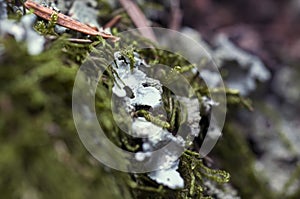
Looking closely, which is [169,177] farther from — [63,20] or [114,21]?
[114,21]

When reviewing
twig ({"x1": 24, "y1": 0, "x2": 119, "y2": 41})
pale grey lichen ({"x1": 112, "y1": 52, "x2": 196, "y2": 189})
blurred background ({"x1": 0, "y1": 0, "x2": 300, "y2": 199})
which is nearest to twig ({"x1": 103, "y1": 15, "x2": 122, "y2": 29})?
blurred background ({"x1": 0, "y1": 0, "x2": 300, "y2": 199})

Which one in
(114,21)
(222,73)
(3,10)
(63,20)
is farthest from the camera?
(222,73)

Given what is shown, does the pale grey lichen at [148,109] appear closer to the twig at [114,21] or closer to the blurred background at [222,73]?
the blurred background at [222,73]

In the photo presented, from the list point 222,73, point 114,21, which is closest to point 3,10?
point 114,21

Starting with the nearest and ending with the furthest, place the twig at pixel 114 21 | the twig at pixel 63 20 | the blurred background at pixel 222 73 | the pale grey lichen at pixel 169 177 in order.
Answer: the blurred background at pixel 222 73, the pale grey lichen at pixel 169 177, the twig at pixel 63 20, the twig at pixel 114 21

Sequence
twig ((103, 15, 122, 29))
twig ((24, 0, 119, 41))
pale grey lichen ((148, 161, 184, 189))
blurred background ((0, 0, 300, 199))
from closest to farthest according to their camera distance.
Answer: blurred background ((0, 0, 300, 199)) < pale grey lichen ((148, 161, 184, 189)) < twig ((24, 0, 119, 41)) < twig ((103, 15, 122, 29))

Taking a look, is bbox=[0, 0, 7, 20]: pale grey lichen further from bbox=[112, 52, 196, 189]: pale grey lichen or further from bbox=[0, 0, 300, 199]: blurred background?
bbox=[112, 52, 196, 189]: pale grey lichen

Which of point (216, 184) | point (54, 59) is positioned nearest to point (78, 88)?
point (54, 59)

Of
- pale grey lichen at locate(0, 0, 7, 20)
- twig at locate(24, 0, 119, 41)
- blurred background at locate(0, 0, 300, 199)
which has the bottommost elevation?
blurred background at locate(0, 0, 300, 199)

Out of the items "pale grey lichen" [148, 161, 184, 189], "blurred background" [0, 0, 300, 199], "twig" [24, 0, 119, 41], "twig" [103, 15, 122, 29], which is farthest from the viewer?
"twig" [103, 15, 122, 29]

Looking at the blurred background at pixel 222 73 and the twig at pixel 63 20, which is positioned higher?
the twig at pixel 63 20

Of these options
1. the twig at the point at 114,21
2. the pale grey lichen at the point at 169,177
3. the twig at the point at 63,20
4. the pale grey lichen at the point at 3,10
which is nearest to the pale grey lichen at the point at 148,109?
the pale grey lichen at the point at 169,177

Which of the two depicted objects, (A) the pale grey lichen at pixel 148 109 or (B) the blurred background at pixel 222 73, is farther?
(A) the pale grey lichen at pixel 148 109
